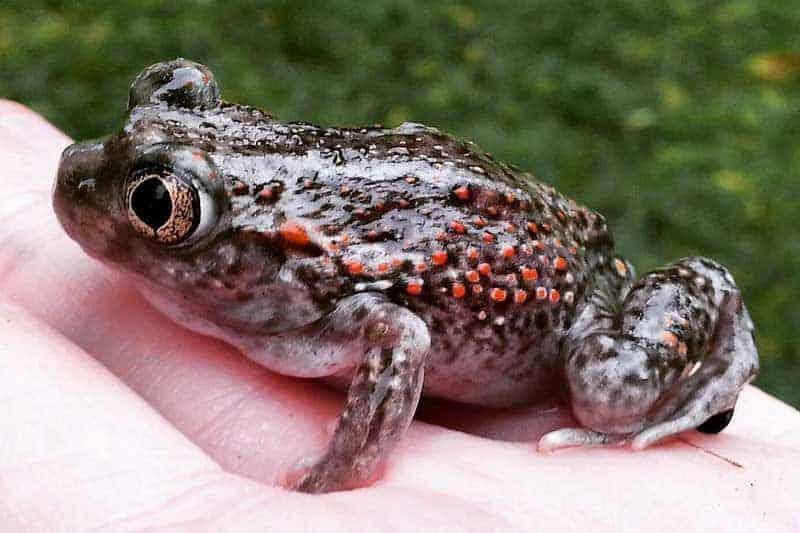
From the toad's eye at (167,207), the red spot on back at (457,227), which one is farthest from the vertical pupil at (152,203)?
the red spot on back at (457,227)

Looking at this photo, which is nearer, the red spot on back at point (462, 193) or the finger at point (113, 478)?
the finger at point (113, 478)

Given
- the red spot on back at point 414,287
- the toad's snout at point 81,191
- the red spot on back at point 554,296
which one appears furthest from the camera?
the red spot on back at point 554,296

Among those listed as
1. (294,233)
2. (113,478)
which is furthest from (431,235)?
(113,478)

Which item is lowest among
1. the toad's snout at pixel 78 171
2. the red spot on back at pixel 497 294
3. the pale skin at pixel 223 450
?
the pale skin at pixel 223 450

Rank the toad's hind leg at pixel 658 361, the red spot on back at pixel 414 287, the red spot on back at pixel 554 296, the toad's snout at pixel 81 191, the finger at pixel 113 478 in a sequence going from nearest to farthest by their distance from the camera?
the finger at pixel 113 478
the toad's snout at pixel 81 191
the red spot on back at pixel 414 287
the toad's hind leg at pixel 658 361
the red spot on back at pixel 554 296

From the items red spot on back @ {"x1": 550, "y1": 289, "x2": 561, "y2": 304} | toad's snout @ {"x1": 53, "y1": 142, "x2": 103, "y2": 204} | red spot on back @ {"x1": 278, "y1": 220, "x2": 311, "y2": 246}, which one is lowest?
red spot on back @ {"x1": 550, "y1": 289, "x2": 561, "y2": 304}

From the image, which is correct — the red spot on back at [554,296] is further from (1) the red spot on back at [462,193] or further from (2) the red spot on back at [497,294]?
(1) the red spot on back at [462,193]

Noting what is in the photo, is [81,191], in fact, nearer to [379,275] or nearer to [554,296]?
[379,275]

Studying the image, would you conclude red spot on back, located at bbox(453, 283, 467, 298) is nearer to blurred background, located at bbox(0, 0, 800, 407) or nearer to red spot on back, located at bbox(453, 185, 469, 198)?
red spot on back, located at bbox(453, 185, 469, 198)

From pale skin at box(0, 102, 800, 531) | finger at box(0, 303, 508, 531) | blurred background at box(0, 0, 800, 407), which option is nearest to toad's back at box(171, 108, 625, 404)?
pale skin at box(0, 102, 800, 531)
